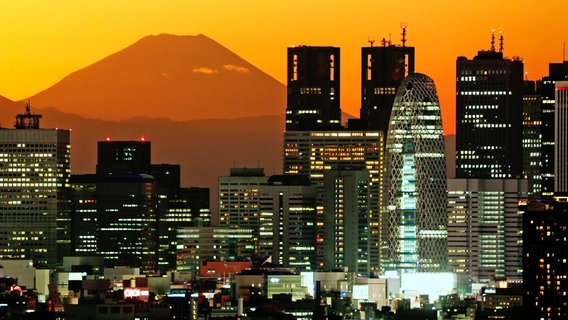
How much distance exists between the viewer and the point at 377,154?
571ft

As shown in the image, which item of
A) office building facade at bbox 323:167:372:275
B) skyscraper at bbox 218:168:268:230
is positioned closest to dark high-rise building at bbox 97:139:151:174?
skyscraper at bbox 218:168:268:230

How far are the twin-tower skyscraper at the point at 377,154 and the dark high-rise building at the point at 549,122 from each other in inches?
305

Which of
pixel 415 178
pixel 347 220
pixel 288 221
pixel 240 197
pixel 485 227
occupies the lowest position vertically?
pixel 485 227

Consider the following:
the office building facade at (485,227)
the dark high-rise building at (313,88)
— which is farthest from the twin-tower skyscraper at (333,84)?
the office building facade at (485,227)

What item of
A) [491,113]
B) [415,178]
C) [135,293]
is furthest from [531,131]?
[135,293]

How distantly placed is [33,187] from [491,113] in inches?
978

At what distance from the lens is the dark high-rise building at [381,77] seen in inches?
7042

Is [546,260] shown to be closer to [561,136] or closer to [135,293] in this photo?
[135,293]

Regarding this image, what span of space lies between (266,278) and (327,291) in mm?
3626

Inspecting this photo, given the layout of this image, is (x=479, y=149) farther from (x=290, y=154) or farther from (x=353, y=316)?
(x=353, y=316)

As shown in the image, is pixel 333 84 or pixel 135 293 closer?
pixel 135 293

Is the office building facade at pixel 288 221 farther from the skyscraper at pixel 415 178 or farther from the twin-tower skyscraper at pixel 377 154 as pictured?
the skyscraper at pixel 415 178

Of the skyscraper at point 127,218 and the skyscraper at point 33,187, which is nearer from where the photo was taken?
the skyscraper at point 33,187

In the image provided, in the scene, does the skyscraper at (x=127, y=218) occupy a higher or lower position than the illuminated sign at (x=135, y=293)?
higher
